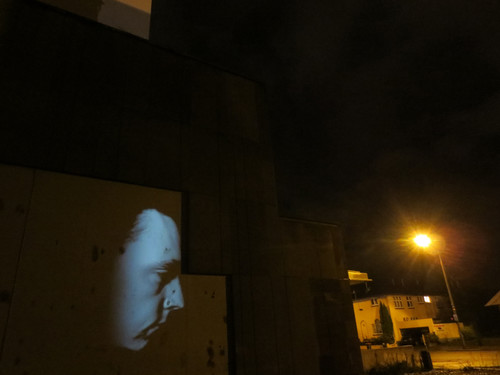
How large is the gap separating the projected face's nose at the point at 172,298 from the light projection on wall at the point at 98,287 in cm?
2

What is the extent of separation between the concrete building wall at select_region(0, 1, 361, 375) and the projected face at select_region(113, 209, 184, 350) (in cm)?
47

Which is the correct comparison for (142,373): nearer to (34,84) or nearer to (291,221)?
(291,221)

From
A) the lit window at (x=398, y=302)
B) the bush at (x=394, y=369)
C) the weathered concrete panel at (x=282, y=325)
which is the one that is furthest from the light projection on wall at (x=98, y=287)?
the lit window at (x=398, y=302)

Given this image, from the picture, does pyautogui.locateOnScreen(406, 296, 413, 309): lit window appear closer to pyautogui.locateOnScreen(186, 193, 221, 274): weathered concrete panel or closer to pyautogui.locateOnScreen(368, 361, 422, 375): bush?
pyautogui.locateOnScreen(368, 361, 422, 375): bush

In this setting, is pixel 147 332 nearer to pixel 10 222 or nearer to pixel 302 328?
pixel 10 222

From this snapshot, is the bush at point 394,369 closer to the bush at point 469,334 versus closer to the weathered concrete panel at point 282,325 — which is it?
the weathered concrete panel at point 282,325

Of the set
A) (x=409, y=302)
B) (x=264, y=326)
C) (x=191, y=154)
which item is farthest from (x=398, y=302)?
(x=191, y=154)

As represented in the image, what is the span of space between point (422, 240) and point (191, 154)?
642 inches

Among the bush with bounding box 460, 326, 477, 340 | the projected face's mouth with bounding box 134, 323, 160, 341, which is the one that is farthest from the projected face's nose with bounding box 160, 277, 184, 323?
the bush with bounding box 460, 326, 477, 340

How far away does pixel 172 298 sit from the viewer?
6328mm

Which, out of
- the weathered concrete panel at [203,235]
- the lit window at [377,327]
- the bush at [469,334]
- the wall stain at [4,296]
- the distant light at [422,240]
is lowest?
the bush at [469,334]

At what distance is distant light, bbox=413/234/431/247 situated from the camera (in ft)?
60.3

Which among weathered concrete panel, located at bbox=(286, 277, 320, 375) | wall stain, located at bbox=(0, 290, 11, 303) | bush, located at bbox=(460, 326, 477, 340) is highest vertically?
wall stain, located at bbox=(0, 290, 11, 303)

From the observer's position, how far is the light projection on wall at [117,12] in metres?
10.8
